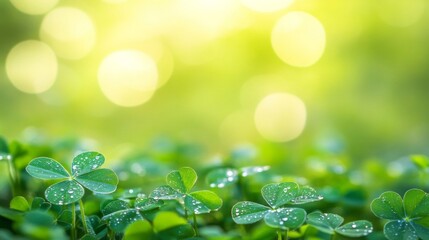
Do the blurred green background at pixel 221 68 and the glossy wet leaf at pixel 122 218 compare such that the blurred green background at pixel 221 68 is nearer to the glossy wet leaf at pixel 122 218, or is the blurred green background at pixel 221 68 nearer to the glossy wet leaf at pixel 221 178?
the glossy wet leaf at pixel 221 178

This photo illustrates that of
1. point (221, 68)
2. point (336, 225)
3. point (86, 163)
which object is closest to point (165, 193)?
point (86, 163)

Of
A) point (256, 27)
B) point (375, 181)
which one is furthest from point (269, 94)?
point (375, 181)

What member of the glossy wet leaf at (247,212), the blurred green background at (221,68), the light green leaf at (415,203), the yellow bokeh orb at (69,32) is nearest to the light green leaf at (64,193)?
the glossy wet leaf at (247,212)

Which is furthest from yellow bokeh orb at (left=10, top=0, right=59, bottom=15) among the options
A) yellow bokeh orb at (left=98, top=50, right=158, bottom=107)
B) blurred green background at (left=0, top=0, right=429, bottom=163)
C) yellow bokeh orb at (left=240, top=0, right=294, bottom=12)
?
yellow bokeh orb at (left=240, top=0, right=294, bottom=12)

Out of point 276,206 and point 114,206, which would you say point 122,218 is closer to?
point 114,206

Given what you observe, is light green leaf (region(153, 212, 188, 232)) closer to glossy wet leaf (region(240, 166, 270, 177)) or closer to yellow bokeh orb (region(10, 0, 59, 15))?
glossy wet leaf (region(240, 166, 270, 177))

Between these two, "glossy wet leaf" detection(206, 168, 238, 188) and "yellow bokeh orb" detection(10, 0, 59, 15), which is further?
"yellow bokeh orb" detection(10, 0, 59, 15)

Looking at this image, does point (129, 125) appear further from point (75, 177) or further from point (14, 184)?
point (75, 177)
